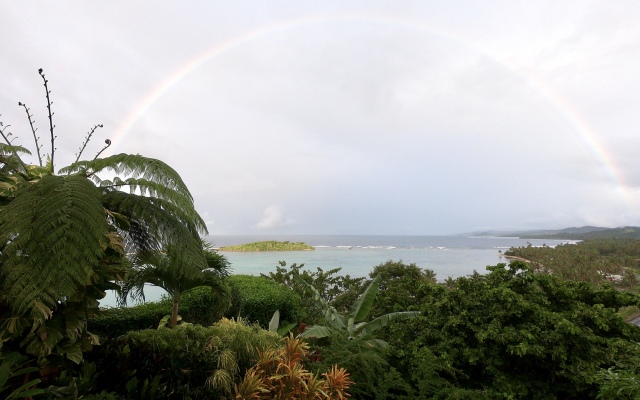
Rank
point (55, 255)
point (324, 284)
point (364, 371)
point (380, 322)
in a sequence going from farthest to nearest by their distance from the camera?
point (324, 284)
point (380, 322)
point (364, 371)
point (55, 255)

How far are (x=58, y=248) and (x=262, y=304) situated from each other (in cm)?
661

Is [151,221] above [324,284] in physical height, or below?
above

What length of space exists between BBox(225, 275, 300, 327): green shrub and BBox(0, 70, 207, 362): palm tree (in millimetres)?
4863

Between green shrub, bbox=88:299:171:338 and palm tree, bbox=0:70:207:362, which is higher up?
palm tree, bbox=0:70:207:362

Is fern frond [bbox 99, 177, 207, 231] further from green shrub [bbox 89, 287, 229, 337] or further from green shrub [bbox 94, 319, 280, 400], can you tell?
green shrub [bbox 89, 287, 229, 337]

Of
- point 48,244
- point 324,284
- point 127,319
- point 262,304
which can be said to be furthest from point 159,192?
point 324,284

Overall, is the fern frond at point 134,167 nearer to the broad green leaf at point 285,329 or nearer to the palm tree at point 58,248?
the palm tree at point 58,248

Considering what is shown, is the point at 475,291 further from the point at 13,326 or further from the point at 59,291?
the point at 13,326

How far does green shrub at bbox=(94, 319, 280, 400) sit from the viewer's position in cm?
377

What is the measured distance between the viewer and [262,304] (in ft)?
30.2


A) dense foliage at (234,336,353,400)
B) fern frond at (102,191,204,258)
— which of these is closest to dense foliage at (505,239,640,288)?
dense foliage at (234,336,353,400)

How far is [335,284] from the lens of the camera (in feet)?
43.4

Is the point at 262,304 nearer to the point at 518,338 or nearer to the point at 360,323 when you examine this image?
the point at 360,323

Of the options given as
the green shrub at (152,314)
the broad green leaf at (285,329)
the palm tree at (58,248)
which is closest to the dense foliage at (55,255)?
the palm tree at (58,248)
